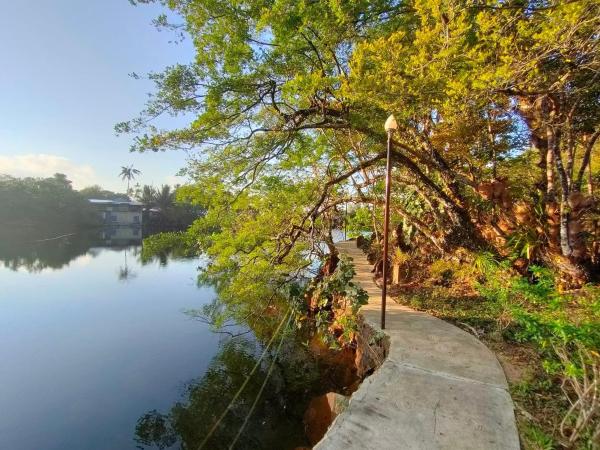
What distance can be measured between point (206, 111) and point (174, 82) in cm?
55

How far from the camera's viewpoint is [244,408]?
470cm

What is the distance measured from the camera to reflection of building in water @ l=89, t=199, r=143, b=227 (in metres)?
45.9

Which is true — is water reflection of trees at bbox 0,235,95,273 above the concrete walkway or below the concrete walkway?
below

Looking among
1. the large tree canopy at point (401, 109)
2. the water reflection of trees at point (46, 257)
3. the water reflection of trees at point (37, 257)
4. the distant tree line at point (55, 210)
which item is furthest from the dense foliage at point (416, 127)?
the distant tree line at point (55, 210)

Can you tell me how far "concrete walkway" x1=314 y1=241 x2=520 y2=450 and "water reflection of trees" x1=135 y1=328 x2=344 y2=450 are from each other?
174 cm

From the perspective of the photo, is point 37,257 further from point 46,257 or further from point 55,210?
point 55,210

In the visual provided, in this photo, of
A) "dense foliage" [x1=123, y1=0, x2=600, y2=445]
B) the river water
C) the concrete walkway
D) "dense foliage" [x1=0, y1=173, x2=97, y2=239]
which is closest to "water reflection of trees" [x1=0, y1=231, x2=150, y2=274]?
the river water

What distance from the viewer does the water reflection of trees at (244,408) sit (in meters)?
4.09

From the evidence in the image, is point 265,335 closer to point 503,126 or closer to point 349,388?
point 349,388

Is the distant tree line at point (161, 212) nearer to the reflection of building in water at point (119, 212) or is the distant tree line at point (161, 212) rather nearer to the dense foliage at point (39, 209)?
the reflection of building in water at point (119, 212)

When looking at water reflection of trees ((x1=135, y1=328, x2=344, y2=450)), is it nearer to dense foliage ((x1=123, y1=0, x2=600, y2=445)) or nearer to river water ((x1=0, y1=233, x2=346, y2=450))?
river water ((x1=0, y1=233, x2=346, y2=450))

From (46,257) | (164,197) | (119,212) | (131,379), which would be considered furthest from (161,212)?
(131,379)

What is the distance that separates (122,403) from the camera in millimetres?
5297

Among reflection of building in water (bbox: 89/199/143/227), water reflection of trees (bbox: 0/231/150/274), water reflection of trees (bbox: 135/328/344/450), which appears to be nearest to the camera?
water reflection of trees (bbox: 135/328/344/450)
